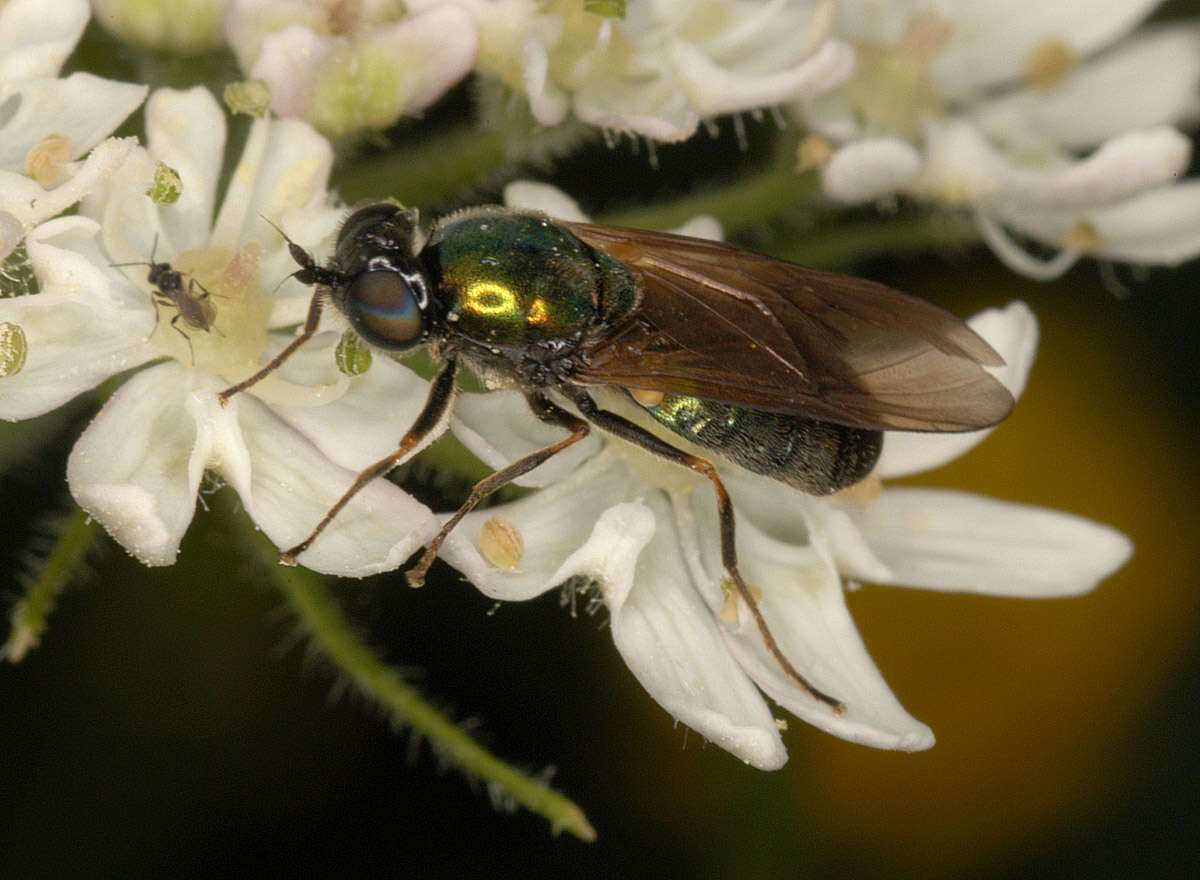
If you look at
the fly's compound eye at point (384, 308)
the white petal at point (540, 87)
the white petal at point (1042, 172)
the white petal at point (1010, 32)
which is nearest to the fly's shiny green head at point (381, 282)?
the fly's compound eye at point (384, 308)

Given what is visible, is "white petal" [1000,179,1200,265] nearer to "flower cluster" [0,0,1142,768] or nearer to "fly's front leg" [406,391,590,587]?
"flower cluster" [0,0,1142,768]

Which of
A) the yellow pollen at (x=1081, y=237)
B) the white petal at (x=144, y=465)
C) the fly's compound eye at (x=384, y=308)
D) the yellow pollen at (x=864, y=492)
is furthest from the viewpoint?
the yellow pollen at (x=1081, y=237)

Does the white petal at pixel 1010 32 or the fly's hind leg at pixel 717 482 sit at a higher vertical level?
the white petal at pixel 1010 32

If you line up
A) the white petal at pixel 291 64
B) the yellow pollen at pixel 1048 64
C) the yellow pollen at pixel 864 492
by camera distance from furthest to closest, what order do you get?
the yellow pollen at pixel 1048 64 < the yellow pollen at pixel 864 492 < the white petal at pixel 291 64

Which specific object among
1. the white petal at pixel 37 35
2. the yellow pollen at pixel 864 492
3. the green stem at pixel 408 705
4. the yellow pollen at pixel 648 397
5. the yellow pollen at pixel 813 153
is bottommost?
the green stem at pixel 408 705

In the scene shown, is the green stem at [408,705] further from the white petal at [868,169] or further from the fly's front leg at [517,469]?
the white petal at [868,169]

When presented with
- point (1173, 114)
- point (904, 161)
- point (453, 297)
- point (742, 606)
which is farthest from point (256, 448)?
point (1173, 114)

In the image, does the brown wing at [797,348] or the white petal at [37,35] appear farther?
the white petal at [37,35]

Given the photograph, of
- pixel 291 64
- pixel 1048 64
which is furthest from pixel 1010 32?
pixel 291 64
